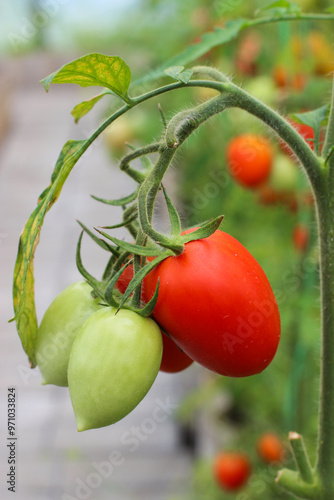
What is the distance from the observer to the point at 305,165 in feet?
1.44

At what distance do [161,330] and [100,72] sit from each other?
0.59ft

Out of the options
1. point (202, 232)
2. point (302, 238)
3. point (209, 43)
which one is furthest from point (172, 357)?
point (302, 238)

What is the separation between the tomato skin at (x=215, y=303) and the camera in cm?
40

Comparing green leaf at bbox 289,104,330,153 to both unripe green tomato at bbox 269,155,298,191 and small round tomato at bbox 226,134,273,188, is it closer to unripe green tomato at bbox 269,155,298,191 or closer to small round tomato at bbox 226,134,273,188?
small round tomato at bbox 226,134,273,188

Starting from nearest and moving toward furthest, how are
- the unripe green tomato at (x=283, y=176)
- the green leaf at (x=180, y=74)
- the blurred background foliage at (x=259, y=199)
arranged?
the green leaf at (x=180, y=74)
the blurred background foliage at (x=259, y=199)
the unripe green tomato at (x=283, y=176)

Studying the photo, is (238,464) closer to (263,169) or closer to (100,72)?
(263,169)

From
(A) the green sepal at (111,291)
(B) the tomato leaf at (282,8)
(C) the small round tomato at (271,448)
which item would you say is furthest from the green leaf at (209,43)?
(C) the small round tomato at (271,448)

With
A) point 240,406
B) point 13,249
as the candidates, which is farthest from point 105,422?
point 13,249

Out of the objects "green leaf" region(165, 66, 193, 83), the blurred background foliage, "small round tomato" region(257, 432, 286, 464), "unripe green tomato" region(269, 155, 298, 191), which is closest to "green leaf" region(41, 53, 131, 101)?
"green leaf" region(165, 66, 193, 83)

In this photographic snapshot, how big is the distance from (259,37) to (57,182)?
4.74 feet

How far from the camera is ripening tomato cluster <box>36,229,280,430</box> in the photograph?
38 centimetres

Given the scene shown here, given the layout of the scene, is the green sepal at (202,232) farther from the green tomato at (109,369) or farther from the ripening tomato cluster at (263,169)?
the ripening tomato cluster at (263,169)

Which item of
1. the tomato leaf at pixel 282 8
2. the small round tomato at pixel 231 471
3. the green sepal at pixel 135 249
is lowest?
the small round tomato at pixel 231 471

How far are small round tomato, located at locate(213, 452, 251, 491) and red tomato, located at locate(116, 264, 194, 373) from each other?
1.00m
